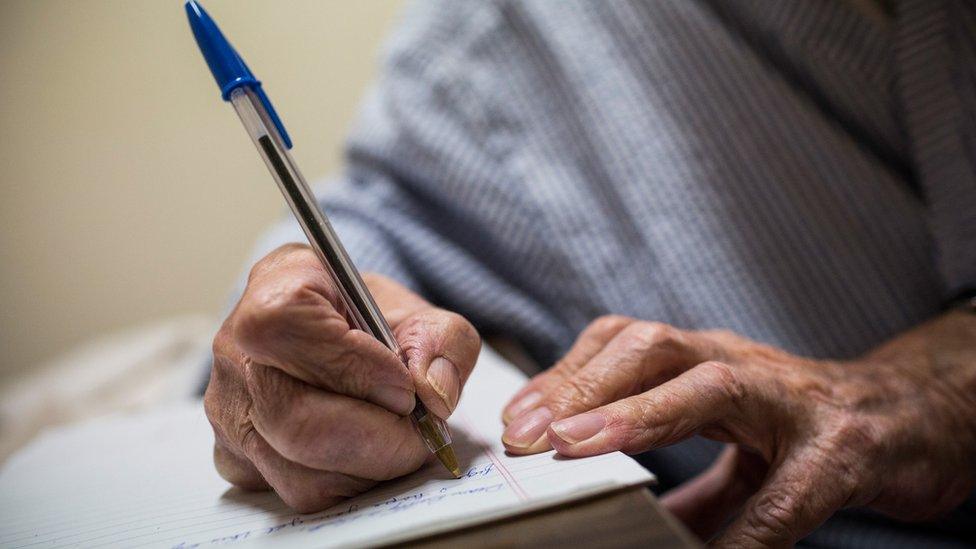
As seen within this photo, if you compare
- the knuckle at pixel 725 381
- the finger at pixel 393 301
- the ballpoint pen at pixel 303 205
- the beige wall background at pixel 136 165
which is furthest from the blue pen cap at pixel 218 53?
A: the beige wall background at pixel 136 165

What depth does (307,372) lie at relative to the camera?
0.80 feet

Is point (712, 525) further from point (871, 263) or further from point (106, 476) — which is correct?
point (106, 476)

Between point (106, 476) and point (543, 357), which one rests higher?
point (106, 476)

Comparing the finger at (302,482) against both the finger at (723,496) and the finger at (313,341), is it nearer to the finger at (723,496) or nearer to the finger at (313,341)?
the finger at (313,341)

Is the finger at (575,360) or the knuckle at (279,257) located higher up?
the knuckle at (279,257)

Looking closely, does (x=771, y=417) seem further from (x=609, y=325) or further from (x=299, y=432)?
(x=299, y=432)

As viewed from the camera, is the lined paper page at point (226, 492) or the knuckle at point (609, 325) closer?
the lined paper page at point (226, 492)

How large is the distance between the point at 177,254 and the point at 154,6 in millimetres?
543

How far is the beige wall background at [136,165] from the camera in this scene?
0.78 m

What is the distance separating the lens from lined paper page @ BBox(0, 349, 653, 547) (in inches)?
8.5

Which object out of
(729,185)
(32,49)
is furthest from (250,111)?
(32,49)

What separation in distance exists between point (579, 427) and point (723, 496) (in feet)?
0.59

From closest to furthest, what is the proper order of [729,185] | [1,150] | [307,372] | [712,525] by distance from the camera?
1. [307,372]
2. [712,525]
3. [729,185]
4. [1,150]

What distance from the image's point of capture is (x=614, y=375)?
298mm
